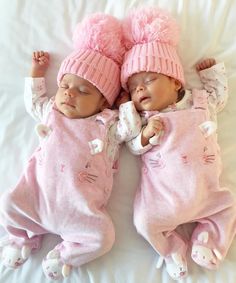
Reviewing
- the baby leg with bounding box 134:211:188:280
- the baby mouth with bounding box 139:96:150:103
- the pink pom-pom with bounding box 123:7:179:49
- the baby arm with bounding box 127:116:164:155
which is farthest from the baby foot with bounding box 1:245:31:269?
the pink pom-pom with bounding box 123:7:179:49

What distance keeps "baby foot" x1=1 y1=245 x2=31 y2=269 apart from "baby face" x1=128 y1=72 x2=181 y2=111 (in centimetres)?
50

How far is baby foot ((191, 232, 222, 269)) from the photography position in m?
1.12

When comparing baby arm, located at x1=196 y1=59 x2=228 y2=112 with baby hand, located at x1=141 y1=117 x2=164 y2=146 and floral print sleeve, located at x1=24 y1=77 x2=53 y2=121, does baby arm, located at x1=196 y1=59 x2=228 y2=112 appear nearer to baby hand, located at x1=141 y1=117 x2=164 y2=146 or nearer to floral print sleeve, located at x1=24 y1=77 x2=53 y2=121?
baby hand, located at x1=141 y1=117 x2=164 y2=146

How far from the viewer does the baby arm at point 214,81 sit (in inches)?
50.6

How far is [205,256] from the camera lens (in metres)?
1.12

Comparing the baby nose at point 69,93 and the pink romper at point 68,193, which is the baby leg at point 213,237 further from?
the baby nose at point 69,93

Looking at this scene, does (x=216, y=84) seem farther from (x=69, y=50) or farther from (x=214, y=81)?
(x=69, y=50)

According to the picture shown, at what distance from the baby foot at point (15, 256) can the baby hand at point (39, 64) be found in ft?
1.68

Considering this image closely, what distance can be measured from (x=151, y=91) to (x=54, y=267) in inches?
21.3

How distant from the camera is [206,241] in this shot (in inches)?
45.1

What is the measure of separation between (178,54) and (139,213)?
0.52 meters

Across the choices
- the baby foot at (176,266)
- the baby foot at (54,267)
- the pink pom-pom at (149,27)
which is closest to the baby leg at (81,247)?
the baby foot at (54,267)

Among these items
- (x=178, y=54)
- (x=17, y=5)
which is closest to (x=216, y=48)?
(x=178, y=54)

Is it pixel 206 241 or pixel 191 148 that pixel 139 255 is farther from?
pixel 191 148
